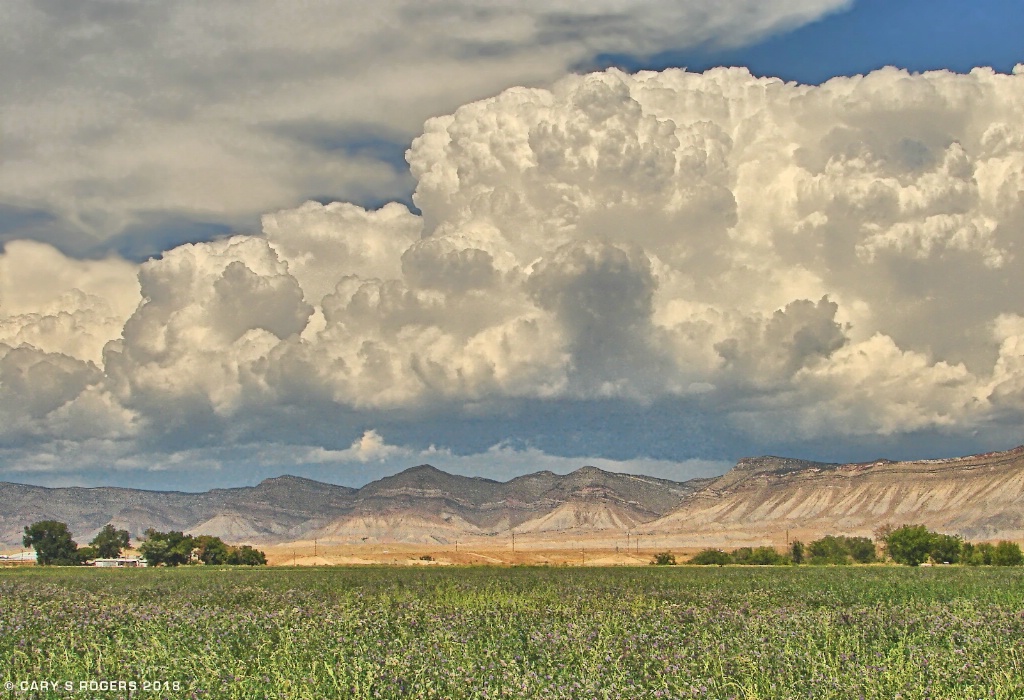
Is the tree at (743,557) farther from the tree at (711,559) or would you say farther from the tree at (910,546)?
the tree at (910,546)

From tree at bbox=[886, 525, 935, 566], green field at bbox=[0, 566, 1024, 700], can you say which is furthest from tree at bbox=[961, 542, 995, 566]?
green field at bbox=[0, 566, 1024, 700]

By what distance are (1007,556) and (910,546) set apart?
16.8 metres

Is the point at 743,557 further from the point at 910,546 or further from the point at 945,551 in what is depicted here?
the point at 945,551

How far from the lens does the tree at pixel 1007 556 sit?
163 metres

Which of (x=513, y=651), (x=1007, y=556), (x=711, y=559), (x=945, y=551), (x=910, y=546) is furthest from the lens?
(x=711, y=559)

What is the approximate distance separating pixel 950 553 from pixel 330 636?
543 ft

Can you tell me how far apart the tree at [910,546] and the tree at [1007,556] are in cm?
1089

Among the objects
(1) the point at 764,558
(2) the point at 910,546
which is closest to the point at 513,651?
(2) the point at 910,546

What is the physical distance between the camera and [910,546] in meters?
178

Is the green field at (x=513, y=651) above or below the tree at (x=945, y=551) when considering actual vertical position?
above

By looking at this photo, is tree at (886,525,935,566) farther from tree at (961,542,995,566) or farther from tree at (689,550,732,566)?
tree at (689,550,732,566)

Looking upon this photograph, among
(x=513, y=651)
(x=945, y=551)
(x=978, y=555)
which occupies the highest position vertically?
(x=513, y=651)

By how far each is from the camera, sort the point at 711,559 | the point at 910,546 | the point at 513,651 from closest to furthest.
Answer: the point at 513,651 < the point at 910,546 < the point at 711,559

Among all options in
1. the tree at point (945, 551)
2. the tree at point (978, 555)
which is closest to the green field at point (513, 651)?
the tree at point (978, 555)
